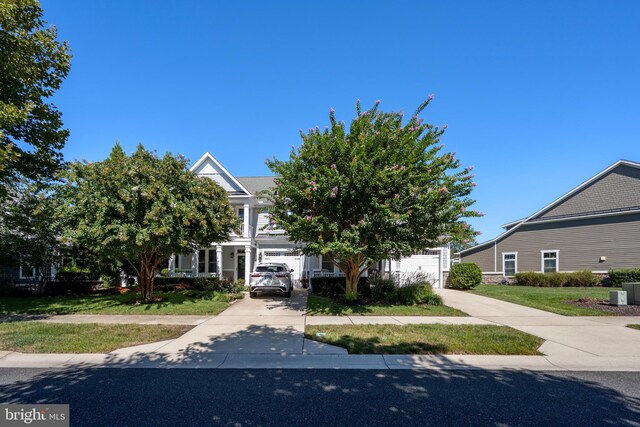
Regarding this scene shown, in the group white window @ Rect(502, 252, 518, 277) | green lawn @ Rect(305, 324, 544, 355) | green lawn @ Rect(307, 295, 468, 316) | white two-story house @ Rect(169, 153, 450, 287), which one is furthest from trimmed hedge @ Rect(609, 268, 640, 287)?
green lawn @ Rect(305, 324, 544, 355)

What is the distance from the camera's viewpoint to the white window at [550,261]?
2114cm

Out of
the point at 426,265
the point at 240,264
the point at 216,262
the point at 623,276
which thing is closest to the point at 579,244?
the point at 623,276

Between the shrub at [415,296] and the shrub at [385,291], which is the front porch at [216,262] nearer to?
the shrub at [385,291]

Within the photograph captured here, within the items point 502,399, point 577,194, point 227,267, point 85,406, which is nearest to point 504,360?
point 502,399

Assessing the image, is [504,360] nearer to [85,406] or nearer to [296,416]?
[296,416]

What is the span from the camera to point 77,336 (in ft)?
24.9

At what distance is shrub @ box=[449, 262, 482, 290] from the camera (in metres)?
18.6

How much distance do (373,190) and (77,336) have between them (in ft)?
29.3

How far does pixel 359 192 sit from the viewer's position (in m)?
10.8

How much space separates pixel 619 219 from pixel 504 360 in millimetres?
19554

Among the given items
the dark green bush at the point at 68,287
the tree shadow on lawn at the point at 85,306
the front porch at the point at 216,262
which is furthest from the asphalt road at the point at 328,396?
the dark green bush at the point at 68,287

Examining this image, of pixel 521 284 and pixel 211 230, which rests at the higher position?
pixel 211 230

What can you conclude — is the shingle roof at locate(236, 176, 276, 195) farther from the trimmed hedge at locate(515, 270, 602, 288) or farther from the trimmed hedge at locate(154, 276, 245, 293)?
the trimmed hedge at locate(515, 270, 602, 288)

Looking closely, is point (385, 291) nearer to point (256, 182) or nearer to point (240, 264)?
point (240, 264)
